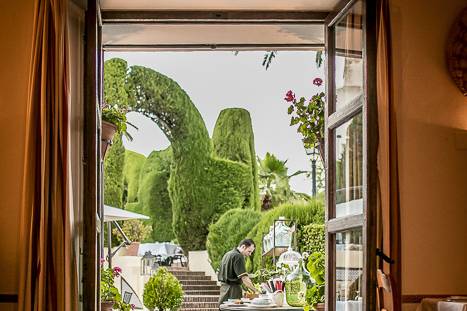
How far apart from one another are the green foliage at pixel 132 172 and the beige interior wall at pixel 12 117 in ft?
65.0

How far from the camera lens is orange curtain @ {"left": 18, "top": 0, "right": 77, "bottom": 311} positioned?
3.71 meters

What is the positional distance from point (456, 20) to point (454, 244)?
4.05 ft

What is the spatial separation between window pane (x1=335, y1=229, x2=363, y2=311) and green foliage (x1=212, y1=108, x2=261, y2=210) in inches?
717

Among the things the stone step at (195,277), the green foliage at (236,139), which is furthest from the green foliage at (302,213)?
the green foliage at (236,139)

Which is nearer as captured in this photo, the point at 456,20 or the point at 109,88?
the point at 456,20

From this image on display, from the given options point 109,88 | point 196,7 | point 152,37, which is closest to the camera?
point 196,7

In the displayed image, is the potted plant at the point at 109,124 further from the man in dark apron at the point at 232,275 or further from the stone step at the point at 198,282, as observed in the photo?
the stone step at the point at 198,282

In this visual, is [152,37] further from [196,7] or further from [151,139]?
[151,139]

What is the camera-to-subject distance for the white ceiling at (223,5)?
487 centimetres

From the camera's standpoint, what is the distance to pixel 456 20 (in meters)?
4.54

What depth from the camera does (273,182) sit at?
23391mm

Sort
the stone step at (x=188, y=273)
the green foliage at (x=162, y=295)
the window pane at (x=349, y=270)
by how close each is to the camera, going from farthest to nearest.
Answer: the stone step at (x=188, y=273)
the green foliage at (x=162, y=295)
the window pane at (x=349, y=270)

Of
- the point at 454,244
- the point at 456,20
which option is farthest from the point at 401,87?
the point at 454,244

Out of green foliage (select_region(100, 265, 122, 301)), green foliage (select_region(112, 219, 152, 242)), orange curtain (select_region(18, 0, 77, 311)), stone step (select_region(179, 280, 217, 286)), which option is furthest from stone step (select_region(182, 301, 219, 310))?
orange curtain (select_region(18, 0, 77, 311))
